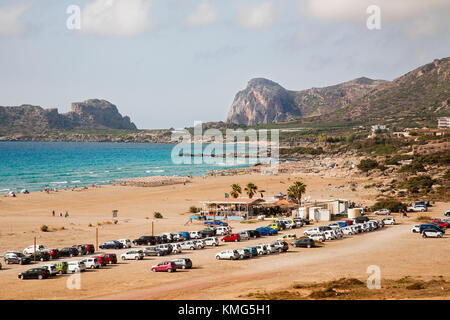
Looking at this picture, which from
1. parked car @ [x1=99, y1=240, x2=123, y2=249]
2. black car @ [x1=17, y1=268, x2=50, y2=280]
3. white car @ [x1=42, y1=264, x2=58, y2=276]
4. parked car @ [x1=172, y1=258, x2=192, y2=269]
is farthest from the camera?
parked car @ [x1=99, y1=240, x2=123, y2=249]

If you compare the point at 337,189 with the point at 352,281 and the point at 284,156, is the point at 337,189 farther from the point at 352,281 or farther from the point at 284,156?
the point at 284,156

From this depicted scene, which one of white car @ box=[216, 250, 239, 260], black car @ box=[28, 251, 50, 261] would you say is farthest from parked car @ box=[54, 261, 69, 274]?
white car @ box=[216, 250, 239, 260]

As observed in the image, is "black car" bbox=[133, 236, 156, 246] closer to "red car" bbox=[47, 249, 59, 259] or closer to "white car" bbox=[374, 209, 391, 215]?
"red car" bbox=[47, 249, 59, 259]

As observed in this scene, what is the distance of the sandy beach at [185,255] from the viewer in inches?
1034

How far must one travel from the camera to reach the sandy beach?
2627 centimetres

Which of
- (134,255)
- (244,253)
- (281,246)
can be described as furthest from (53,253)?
(281,246)

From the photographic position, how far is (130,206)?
7356cm

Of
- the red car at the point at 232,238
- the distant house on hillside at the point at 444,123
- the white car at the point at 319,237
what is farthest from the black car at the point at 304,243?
the distant house on hillside at the point at 444,123

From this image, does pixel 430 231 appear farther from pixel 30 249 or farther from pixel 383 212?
pixel 30 249

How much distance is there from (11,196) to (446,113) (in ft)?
568

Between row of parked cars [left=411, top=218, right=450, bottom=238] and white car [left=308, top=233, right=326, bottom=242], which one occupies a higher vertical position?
row of parked cars [left=411, top=218, right=450, bottom=238]

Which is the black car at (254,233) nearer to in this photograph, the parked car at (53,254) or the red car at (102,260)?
the red car at (102,260)

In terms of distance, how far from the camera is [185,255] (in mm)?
38281
